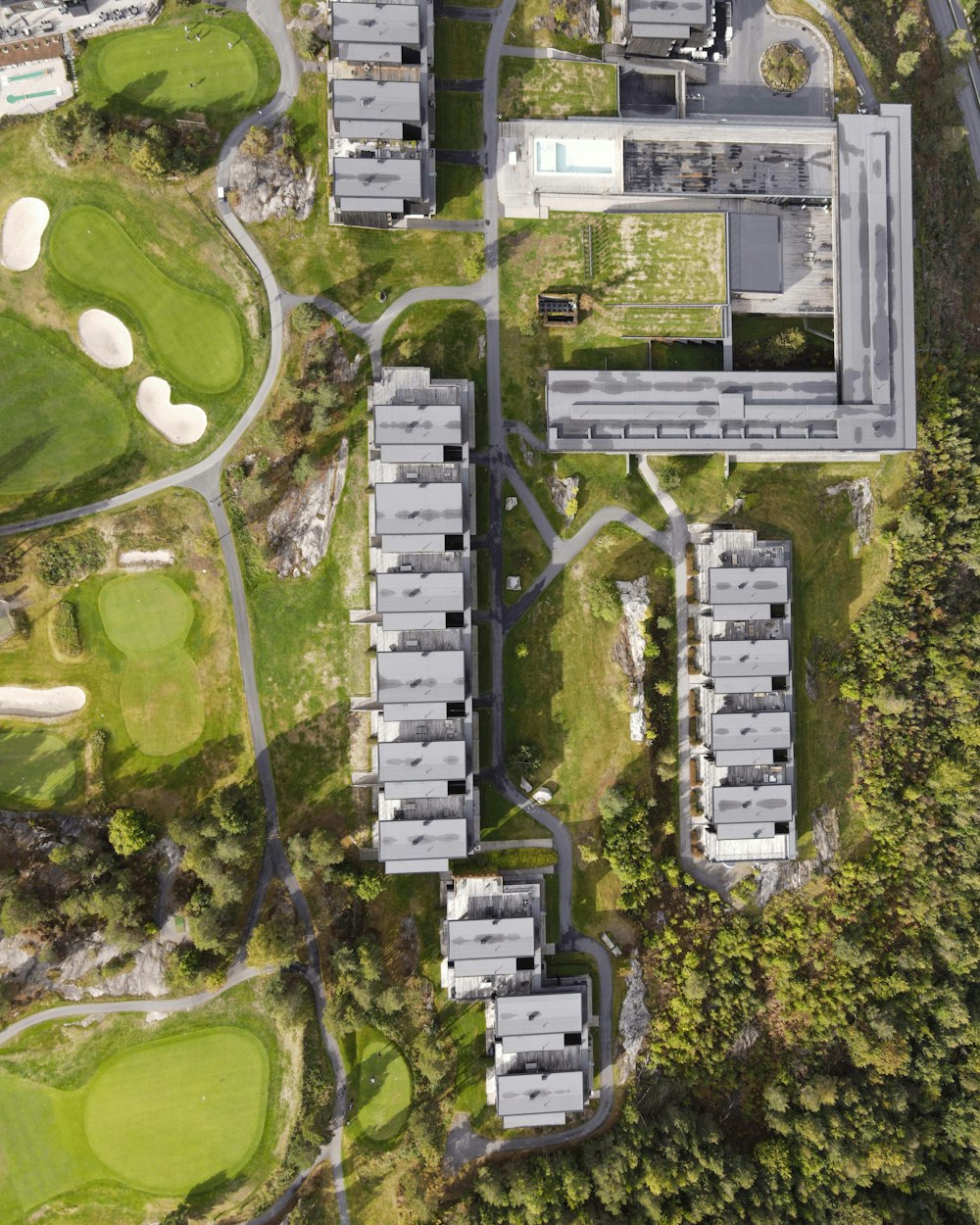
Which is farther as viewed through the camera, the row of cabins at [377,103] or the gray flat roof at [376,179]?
the gray flat roof at [376,179]

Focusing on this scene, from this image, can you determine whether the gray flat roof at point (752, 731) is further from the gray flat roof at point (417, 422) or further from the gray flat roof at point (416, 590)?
the gray flat roof at point (417, 422)

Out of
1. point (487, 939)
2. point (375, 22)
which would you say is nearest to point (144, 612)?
point (487, 939)

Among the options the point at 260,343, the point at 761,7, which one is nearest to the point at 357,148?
the point at 260,343

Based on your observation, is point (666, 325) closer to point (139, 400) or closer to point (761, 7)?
point (761, 7)

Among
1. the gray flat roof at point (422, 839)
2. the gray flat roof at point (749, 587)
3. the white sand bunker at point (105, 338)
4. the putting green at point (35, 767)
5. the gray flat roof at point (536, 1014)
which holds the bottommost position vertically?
the gray flat roof at point (536, 1014)

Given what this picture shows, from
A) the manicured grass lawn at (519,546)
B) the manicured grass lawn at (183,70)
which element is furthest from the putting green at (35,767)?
the manicured grass lawn at (183,70)

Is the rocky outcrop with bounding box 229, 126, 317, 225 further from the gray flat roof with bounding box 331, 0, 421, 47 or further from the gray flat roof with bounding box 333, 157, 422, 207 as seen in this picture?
the gray flat roof with bounding box 331, 0, 421, 47
